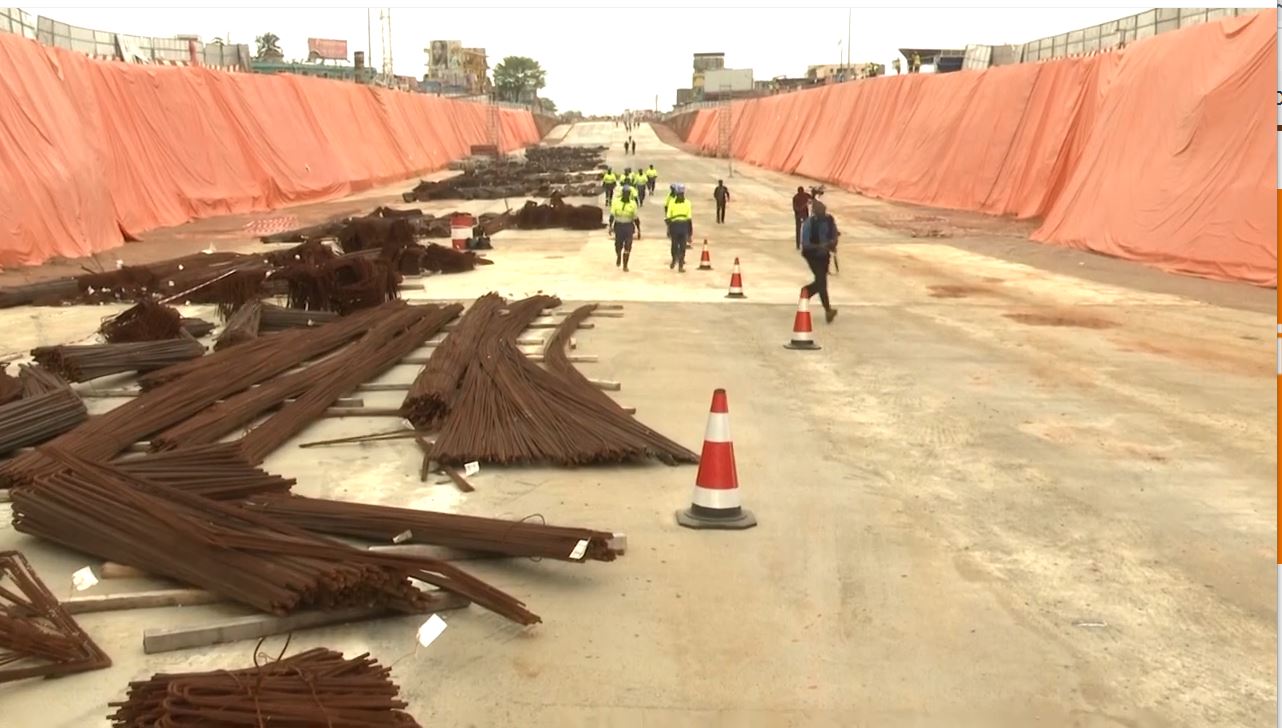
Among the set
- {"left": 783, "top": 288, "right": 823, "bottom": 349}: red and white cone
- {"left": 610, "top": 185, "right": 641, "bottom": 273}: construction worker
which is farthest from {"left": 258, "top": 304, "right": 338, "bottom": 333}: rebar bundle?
{"left": 610, "top": 185, "right": 641, "bottom": 273}: construction worker

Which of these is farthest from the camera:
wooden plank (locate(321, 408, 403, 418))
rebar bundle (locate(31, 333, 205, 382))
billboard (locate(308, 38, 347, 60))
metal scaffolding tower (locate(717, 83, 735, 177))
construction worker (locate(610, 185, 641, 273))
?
billboard (locate(308, 38, 347, 60))

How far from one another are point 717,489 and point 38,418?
5214mm

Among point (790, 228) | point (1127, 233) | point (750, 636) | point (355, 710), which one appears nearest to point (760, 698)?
point (750, 636)

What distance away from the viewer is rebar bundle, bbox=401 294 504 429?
28.1 ft

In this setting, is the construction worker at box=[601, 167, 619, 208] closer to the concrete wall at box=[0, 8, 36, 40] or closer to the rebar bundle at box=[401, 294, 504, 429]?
the concrete wall at box=[0, 8, 36, 40]

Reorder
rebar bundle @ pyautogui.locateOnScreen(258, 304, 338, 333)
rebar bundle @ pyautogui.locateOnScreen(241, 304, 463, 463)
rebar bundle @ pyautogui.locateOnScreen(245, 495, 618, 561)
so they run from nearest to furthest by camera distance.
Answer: rebar bundle @ pyautogui.locateOnScreen(245, 495, 618, 561) < rebar bundle @ pyautogui.locateOnScreen(241, 304, 463, 463) < rebar bundle @ pyautogui.locateOnScreen(258, 304, 338, 333)

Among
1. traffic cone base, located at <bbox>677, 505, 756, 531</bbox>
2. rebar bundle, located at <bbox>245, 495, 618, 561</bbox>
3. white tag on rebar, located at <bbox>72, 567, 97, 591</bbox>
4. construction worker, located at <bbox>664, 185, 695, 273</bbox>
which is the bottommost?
white tag on rebar, located at <bbox>72, 567, 97, 591</bbox>

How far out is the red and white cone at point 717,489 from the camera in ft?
21.1

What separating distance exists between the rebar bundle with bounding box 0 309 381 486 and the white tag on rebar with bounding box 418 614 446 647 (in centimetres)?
307

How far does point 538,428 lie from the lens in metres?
8.00

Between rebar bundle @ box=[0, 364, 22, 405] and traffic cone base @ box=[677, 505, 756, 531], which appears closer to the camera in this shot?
traffic cone base @ box=[677, 505, 756, 531]

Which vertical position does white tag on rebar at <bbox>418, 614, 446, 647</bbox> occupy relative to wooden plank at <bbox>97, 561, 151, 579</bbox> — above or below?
above

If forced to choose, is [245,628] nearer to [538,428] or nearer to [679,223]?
[538,428]

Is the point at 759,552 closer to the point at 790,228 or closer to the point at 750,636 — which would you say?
the point at 750,636
